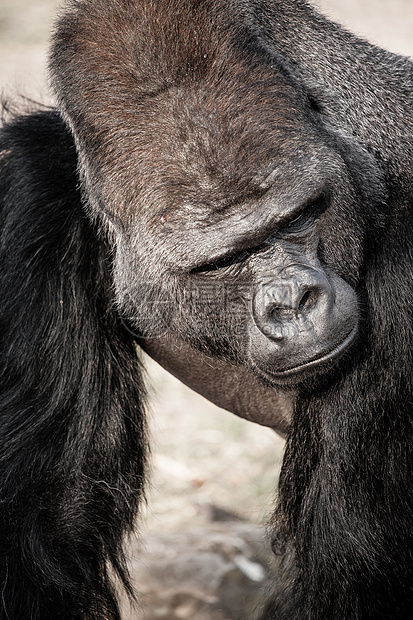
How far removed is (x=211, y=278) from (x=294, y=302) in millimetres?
421

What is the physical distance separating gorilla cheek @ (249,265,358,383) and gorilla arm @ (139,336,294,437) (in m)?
0.96

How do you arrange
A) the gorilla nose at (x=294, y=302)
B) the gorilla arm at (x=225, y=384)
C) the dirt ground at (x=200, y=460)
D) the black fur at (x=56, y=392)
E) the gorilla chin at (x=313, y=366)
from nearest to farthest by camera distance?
the gorilla nose at (x=294, y=302) → the gorilla chin at (x=313, y=366) → the black fur at (x=56, y=392) → the gorilla arm at (x=225, y=384) → the dirt ground at (x=200, y=460)

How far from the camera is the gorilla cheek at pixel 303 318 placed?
10.9 feet

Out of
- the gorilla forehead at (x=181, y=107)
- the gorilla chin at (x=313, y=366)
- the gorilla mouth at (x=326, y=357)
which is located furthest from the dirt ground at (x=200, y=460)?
the gorilla mouth at (x=326, y=357)

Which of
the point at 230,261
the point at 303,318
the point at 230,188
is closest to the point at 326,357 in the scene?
the point at 303,318

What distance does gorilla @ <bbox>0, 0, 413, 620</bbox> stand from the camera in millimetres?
3418

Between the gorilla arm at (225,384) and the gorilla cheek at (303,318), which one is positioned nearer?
the gorilla cheek at (303,318)

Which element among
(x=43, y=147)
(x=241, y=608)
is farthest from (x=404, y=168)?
(x=241, y=608)

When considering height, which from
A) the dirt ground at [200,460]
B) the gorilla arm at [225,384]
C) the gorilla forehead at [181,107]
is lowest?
the dirt ground at [200,460]

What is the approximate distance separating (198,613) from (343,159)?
3142mm

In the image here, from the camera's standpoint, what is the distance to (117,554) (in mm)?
4426

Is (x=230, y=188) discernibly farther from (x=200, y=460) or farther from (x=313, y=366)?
(x=200, y=460)

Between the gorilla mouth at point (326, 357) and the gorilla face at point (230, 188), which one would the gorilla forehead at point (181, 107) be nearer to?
the gorilla face at point (230, 188)

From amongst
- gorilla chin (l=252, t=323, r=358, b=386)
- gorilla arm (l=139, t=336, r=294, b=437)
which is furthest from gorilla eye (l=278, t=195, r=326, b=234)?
gorilla arm (l=139, t=336, r=294, b=437)
